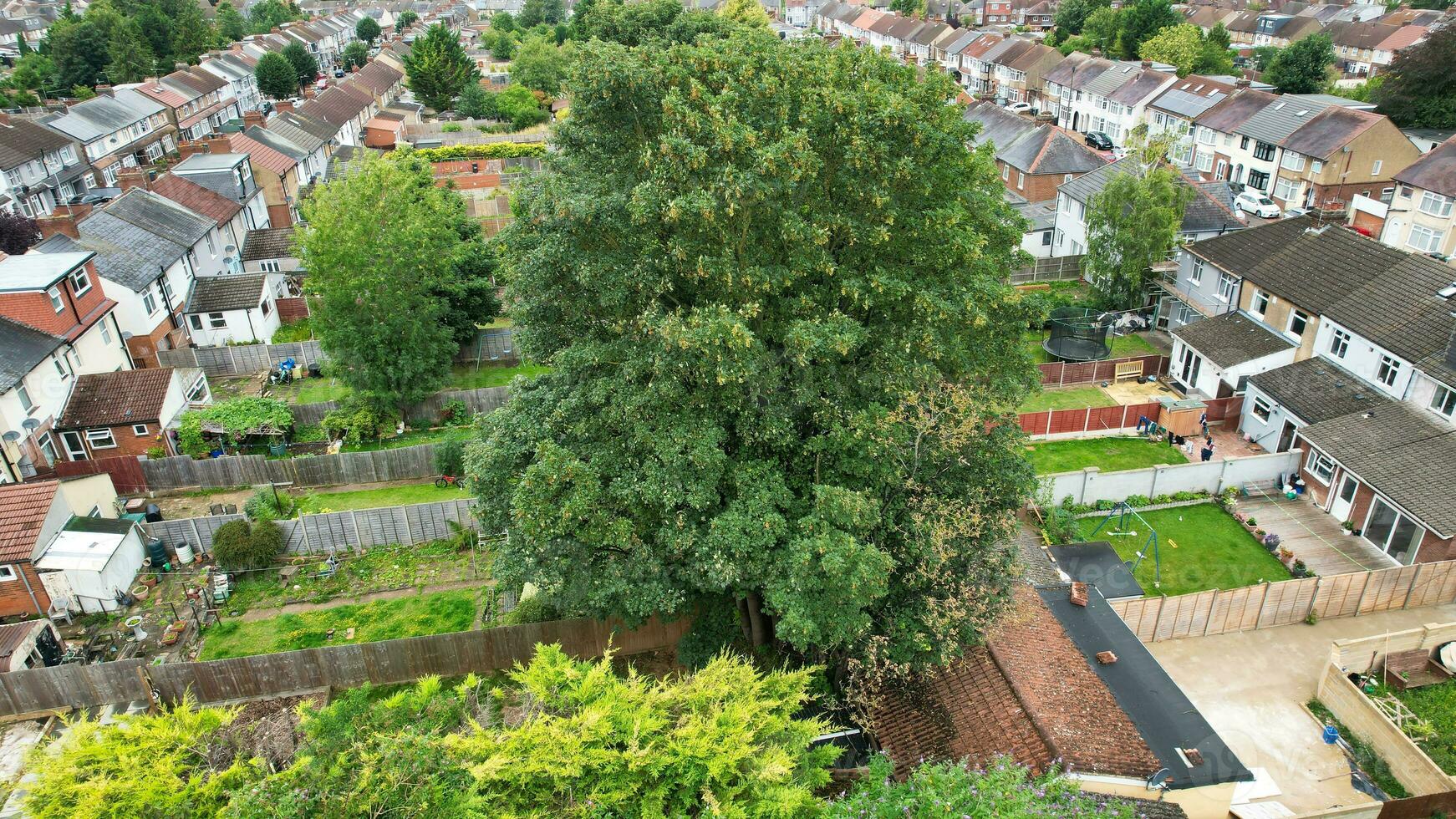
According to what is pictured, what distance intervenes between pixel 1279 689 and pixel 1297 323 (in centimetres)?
1595

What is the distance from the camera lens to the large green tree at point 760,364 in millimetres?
15406

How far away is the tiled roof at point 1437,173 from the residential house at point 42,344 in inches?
2275

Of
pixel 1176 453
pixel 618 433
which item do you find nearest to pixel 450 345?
pixel 618 433

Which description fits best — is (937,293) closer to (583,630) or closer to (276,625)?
(583,630)

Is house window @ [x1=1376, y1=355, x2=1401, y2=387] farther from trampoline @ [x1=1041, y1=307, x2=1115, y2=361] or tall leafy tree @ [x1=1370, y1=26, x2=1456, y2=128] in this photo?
tall leafy tree @ [x1=1370, y1=26, x2=1456, y2=128]

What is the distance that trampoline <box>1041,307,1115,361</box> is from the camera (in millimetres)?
35250

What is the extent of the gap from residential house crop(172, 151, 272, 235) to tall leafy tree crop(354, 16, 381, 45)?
3791 inches

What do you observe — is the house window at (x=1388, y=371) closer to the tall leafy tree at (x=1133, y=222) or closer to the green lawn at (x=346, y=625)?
the tall leafy tree at (x=1133, y=222)

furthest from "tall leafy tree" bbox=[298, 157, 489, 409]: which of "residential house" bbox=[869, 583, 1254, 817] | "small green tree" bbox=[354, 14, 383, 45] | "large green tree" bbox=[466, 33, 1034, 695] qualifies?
"small green tree" bbox=[354, 14, 383, 45]

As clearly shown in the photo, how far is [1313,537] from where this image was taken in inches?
996

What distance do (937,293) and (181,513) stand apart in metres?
25.0

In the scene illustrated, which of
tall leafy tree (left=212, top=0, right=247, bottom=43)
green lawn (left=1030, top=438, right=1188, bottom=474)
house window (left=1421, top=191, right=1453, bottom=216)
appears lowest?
green lawn (left=1030, top=438, right=1188, bottom=474)

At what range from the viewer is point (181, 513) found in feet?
90.1

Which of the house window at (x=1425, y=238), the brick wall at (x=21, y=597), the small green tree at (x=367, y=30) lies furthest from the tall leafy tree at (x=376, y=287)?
the small green tree at (x=367, y=30)
